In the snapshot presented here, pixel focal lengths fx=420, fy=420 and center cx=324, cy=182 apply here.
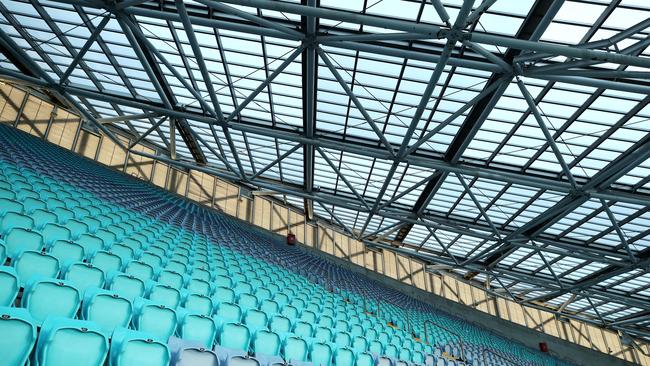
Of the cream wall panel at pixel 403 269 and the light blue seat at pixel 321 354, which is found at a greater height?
the cream wall panel at pixel 403 269

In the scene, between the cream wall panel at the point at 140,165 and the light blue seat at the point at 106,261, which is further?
the cream wall panel at the point at 140,165

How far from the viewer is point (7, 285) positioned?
4.27 meters

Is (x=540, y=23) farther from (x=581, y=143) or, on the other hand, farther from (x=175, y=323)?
(x=175, y=323)

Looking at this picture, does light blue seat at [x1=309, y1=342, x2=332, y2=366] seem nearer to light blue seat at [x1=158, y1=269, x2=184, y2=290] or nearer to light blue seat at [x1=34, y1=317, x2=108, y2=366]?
light blue seat at [x1=158, y1=269, x2=184, y2=290]

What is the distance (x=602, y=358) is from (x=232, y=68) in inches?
1471

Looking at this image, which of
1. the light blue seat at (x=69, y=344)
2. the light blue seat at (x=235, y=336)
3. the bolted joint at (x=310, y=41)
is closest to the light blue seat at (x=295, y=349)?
the light blue seat at (x=235, y=336)

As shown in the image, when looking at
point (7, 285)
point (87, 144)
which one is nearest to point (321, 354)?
point (7, 285)

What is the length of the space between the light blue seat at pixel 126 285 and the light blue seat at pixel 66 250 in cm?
97

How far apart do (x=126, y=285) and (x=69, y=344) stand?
2.51m

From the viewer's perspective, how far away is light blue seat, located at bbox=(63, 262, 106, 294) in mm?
5631

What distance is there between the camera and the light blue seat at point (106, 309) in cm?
481

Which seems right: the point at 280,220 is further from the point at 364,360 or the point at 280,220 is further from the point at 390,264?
the point at 364,360

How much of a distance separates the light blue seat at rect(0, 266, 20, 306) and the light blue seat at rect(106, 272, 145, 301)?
1.70 metres

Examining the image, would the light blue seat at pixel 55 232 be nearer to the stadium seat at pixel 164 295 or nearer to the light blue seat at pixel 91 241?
the light blue seat at pixel 91 241
